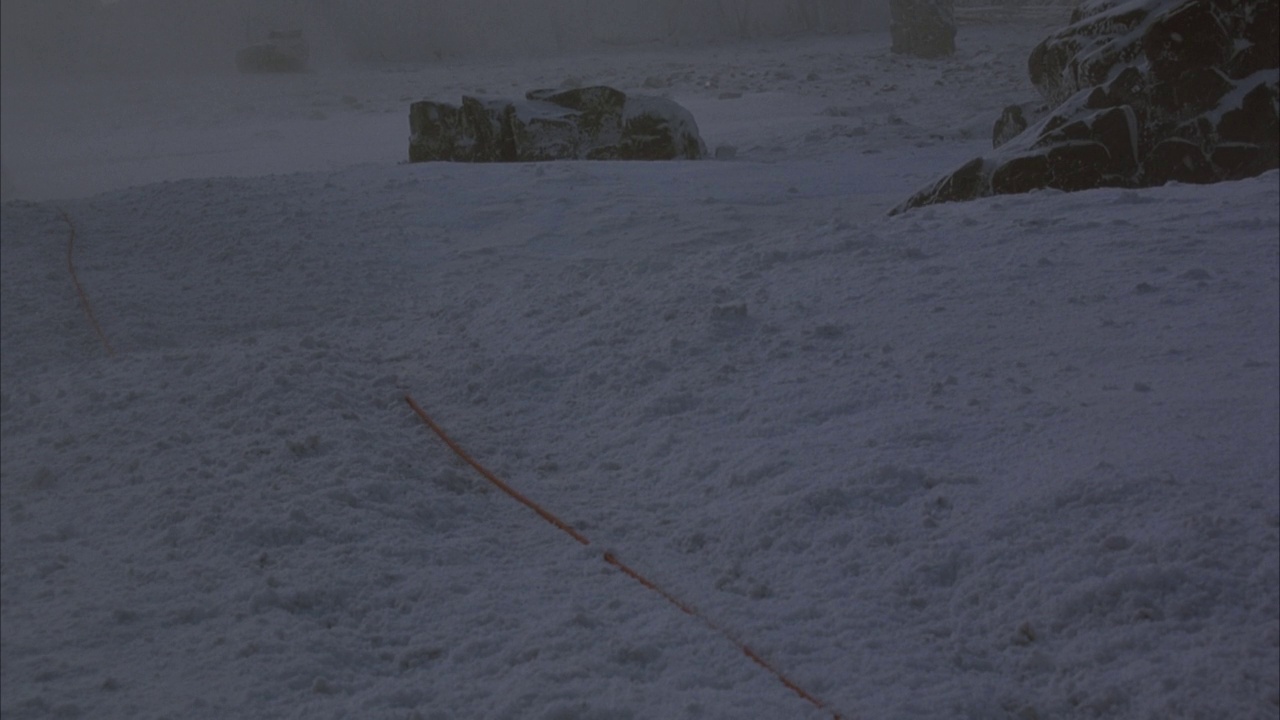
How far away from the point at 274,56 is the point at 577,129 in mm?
14940

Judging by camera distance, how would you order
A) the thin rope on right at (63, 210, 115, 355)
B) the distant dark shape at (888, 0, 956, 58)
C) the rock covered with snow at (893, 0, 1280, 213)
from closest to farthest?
the rock covered with snow at (893, 0, 1280, 213)
the thin rope on right at (63, 210, 115, 355)
the distant dark shape at (888, 0, 956, 58)

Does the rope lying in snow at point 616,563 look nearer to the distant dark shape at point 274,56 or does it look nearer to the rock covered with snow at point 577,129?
the rock covered with snow at point 577,129

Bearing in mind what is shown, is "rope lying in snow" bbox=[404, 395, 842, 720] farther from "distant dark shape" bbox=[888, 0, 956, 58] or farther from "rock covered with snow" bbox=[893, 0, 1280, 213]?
"distant dark shape" bbox=[888, 0, 956, 58]

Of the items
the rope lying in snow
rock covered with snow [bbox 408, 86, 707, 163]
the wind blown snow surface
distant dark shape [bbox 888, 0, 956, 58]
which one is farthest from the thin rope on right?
distant dark shape [bbox 888, 0, 956, 58]

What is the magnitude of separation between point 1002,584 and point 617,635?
80 cm

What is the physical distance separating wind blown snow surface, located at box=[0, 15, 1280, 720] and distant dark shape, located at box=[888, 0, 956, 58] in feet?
38.0

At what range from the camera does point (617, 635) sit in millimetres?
2172

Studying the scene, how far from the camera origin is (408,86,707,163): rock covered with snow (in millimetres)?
8117

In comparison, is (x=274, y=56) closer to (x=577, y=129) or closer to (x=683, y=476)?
(x=577, y=129)

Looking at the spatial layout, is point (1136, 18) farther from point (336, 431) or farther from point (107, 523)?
point (107, 523)

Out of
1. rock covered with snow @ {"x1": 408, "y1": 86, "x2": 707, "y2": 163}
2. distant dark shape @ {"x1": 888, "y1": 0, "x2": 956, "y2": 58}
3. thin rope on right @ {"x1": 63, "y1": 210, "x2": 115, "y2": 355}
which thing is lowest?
thin rope on right @ {"x1": 63, "y1": 210, "x2": 115, "y2": 355}

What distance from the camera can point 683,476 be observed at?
2873 millimetres

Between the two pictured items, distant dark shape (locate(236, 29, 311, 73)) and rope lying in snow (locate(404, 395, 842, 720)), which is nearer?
rope lying in snow (locate(404, 395, 842, 720))

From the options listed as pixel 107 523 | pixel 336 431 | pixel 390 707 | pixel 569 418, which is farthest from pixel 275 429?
pixel 390 707
